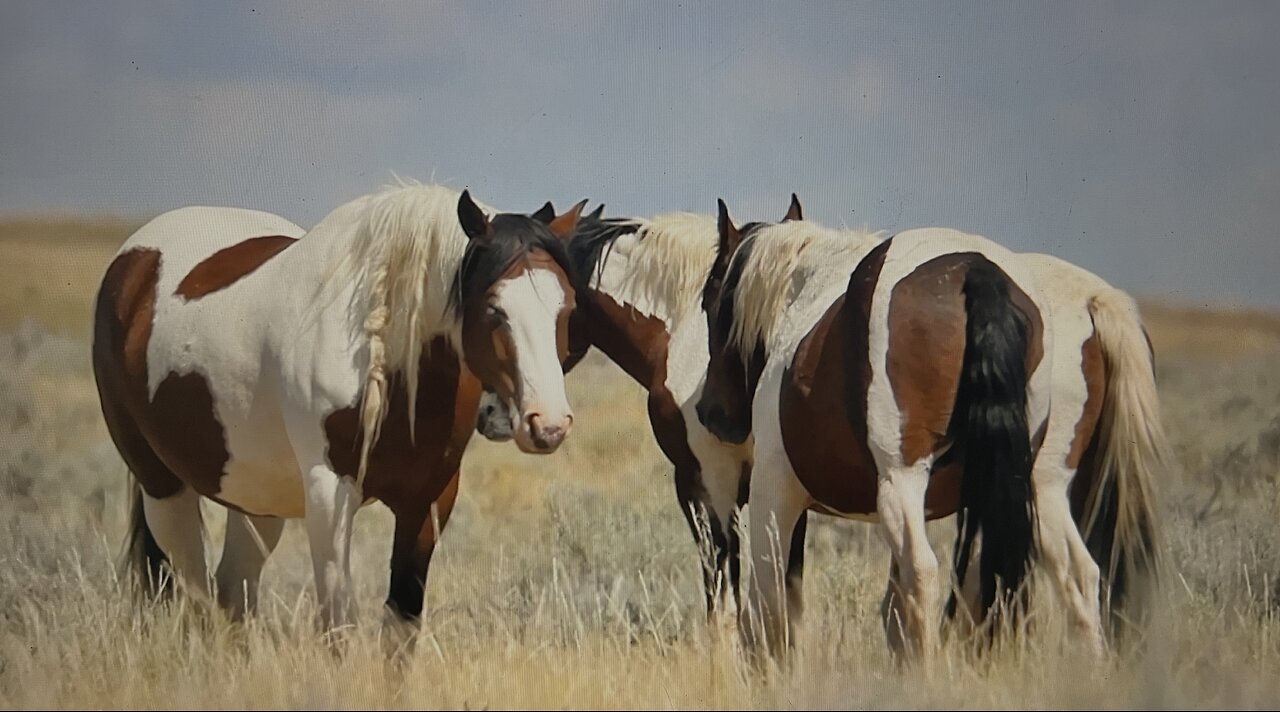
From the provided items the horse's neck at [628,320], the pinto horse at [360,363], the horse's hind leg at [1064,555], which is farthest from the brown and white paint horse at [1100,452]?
the horse's neck at [628,320]

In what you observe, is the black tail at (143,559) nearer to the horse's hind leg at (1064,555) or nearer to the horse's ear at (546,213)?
the horse's ear at (546,213)

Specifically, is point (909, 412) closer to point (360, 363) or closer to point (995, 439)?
point (995, 439)

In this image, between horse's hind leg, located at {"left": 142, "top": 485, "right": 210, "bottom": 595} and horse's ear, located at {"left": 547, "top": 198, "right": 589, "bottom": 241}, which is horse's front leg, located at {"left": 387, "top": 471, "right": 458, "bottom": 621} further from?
horse's hind leg, located at {"left": 142, "top": 485, "right": 210, "bottom": 595}

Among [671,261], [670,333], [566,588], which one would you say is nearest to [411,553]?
[566,588]

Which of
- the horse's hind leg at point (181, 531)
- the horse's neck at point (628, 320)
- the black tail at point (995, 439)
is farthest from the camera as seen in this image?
the horse's neck at point (628, 320)

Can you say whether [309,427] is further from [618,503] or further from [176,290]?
[618,503]

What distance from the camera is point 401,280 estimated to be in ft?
14.4

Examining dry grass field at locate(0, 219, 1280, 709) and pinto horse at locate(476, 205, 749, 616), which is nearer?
dry grass field at locate(0, 219, 1280, 709)

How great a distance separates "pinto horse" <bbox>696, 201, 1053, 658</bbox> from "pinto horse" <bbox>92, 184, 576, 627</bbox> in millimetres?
953

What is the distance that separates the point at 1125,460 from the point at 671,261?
2.53m

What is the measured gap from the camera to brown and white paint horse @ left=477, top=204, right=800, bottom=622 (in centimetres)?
595

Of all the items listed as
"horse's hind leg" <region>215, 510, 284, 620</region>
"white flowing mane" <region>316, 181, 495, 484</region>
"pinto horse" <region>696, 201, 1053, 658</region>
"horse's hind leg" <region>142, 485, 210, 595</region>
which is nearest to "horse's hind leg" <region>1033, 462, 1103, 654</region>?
"pinto horse" <region>696, 201, 1053, 658</region>

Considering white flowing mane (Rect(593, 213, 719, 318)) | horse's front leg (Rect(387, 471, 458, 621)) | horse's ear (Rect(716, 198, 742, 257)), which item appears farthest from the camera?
white flowing mane (Rect(593, 213, 719, 318))

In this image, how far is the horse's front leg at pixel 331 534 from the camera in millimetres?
4324
